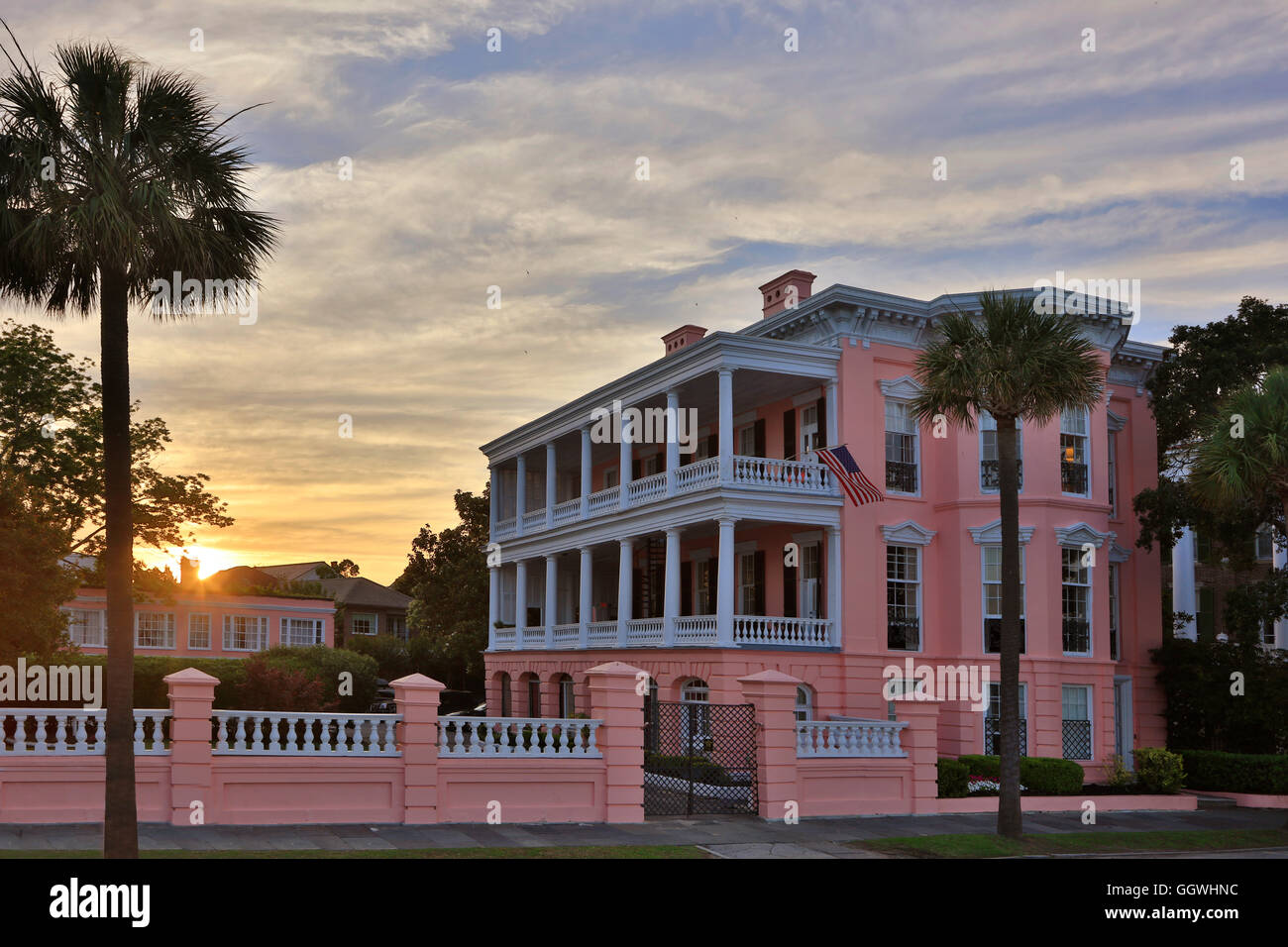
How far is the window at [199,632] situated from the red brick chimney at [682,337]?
27.2 m

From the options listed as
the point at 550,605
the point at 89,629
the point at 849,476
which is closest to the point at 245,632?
the point at 89,629

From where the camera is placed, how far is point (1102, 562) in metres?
32.0

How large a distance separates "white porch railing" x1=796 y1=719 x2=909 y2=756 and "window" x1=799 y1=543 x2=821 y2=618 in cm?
934

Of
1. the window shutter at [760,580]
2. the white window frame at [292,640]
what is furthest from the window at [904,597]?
the white window frame at [292,640]

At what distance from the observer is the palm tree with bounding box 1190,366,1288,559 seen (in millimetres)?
24500

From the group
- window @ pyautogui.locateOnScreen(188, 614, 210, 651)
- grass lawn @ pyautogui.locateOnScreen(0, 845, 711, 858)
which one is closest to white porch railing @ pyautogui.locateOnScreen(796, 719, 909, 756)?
grass lawn @ pyautogui.locateOnScreen(0, 845, 711, 858)

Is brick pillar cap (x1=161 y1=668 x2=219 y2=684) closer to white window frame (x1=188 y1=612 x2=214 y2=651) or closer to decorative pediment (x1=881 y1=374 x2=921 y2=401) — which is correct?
decorative pediment (x1=881 y1=374 x2=921 y2=401)

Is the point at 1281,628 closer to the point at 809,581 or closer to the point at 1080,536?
the point at 1080,536

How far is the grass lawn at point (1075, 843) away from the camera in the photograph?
19.3 m

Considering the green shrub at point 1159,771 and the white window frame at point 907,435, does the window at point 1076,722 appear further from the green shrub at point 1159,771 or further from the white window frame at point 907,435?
the white window frame at point 907,435

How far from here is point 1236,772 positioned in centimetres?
2981

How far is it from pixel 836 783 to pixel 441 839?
301 inches

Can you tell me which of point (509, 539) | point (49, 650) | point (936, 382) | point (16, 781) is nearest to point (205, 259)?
point (16, 781)

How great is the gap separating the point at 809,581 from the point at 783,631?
2.54 metres
